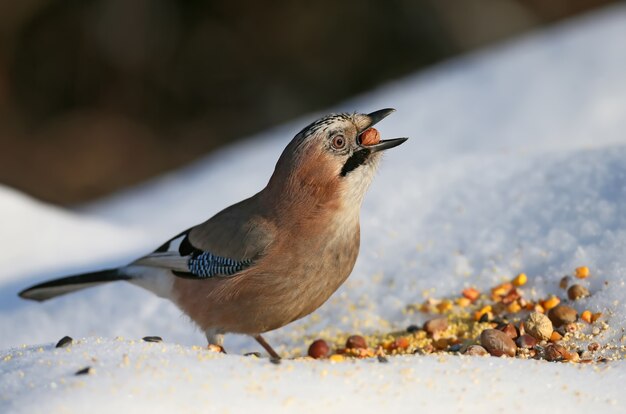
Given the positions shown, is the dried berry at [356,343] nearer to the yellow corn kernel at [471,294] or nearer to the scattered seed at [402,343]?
the scattered seed at [402,343]

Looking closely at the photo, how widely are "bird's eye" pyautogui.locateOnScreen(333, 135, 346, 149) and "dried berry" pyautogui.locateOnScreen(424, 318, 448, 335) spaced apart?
29.7 inches

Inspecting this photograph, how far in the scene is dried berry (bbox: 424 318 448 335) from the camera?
12.2ft

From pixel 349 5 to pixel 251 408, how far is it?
888 cm

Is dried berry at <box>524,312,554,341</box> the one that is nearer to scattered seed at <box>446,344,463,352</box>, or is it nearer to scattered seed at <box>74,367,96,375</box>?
scattered seed at <box>446,344,463,352</box>

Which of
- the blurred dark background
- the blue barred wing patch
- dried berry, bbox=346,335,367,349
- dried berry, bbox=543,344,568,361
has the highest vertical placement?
the blurred dark background

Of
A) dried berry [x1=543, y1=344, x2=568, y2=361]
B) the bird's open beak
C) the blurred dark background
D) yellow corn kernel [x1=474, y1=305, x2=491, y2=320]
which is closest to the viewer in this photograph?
dried berry [x1=543, y1=344, x2=568, y2=361]

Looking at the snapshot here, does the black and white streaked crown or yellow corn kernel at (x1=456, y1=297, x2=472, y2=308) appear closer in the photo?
the black and white streaked crown

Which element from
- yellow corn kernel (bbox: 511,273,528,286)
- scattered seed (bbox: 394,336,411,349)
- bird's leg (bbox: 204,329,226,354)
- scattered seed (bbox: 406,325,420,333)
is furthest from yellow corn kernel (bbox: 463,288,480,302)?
bird's leg (bbox: 204,329,226,354)

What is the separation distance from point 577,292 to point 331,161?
1.00 m

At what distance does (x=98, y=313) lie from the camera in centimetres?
438

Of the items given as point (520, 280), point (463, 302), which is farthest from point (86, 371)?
point (520, 280)

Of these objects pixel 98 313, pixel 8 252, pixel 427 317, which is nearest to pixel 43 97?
pixel 8 252

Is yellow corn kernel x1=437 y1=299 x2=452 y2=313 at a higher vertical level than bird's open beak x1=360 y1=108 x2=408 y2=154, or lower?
lower

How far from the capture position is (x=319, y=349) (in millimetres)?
3695
